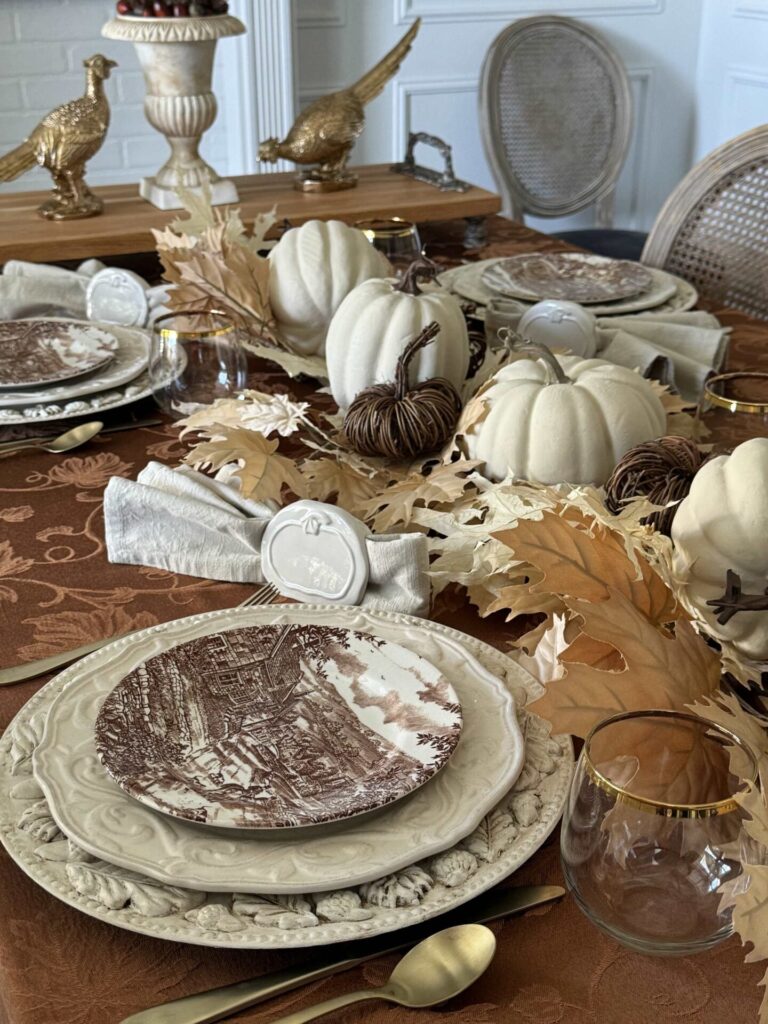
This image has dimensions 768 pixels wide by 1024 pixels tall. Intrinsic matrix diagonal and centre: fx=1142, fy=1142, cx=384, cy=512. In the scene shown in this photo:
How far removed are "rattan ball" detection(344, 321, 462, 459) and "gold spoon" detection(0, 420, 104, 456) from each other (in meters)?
0.27

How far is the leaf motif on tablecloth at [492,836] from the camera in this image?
511mm

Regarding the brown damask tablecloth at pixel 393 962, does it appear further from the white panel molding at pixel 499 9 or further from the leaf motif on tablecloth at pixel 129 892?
the white panel molding at pixel 499 9

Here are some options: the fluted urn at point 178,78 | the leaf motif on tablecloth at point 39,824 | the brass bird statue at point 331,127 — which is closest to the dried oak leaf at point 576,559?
the leaf motif on tablecloth at point 39,824

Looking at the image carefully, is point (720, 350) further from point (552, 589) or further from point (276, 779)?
point (276, 779)

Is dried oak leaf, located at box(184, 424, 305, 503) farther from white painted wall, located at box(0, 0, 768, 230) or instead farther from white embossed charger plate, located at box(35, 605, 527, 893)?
white painted wall, located at box(0, 0, 768, 230)

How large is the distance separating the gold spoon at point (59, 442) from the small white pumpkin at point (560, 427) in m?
0.38

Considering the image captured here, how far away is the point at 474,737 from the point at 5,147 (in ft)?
8.99

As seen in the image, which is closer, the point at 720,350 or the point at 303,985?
the point at 303,985

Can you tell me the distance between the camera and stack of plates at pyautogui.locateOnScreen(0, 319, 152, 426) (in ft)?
3.38

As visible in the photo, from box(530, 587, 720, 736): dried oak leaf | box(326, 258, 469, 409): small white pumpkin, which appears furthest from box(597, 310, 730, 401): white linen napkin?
box(530, 587, 720, 736): dried oak leaf

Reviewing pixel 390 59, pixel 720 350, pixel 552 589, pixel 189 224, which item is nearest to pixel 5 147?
pixel 390 59

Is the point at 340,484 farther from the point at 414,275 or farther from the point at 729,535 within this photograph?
the point at 729,535

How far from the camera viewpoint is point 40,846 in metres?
0.51

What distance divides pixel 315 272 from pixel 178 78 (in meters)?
0.68
